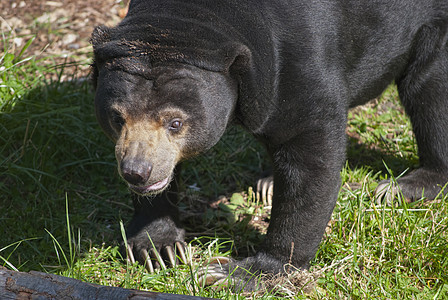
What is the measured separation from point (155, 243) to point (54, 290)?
1602 mm

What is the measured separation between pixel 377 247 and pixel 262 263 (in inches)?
27.8

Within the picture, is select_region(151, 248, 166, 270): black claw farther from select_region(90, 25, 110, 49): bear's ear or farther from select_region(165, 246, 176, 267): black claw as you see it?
select_region(90, 25, 110, 49): bear's ear

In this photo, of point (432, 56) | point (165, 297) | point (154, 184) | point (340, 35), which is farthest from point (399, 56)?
point (165, 297)

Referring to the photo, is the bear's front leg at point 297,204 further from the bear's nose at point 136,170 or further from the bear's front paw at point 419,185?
the bear's front paw at point 419,185

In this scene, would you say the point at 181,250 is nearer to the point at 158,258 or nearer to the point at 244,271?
the point at 158,258

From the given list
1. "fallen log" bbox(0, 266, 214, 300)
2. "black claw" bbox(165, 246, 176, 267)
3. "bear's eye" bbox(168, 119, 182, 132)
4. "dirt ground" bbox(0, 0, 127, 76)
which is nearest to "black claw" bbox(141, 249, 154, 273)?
A: "black claw" bbox(165, 246, 176, 267)

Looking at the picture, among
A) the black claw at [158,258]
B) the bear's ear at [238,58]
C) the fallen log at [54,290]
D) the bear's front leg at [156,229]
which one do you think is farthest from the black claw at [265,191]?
the fallen log at [54,290]

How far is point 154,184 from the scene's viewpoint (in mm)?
3234

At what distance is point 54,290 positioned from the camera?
249 cm

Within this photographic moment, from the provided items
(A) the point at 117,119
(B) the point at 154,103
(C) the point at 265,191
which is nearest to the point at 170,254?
(C) the point at 265,191

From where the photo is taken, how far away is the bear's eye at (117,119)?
125 inches

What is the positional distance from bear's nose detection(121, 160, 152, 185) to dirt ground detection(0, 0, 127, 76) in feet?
10.1

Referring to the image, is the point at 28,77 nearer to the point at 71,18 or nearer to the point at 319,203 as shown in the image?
the point at 71,18

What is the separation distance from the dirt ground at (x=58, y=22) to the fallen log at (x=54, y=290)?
366cm
